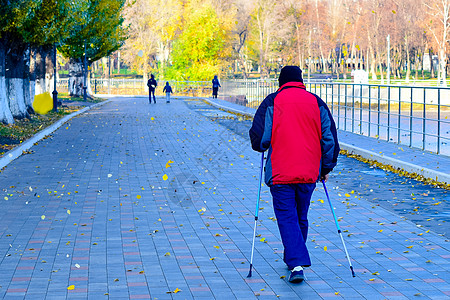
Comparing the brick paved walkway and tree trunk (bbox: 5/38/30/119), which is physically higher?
tree trunk (bbox: 5/38/30/119)

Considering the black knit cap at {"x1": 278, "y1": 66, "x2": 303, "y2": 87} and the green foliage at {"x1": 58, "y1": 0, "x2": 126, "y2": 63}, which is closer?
the black knit cap at {"x1": 278, "y1": 66, "x2": 303, "y2": 87}

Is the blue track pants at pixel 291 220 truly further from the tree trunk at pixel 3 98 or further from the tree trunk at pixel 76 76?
the tree trunk at pixel 76 76

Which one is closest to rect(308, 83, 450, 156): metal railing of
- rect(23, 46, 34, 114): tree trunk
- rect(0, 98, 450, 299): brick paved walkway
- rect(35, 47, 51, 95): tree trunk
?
rect(0, 98, 450, 299): brick paved walkway

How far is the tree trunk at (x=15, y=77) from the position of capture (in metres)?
24.6

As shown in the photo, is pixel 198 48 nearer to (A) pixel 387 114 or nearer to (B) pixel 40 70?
(B) pixel 40 70

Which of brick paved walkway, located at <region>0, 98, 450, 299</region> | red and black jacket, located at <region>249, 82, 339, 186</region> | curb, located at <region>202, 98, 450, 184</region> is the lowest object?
brick paved walkway, located at <region>0, 98, 450, 299</region>

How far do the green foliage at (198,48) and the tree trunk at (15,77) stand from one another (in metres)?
43.6

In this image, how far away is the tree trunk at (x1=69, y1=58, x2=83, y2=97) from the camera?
46219 mm

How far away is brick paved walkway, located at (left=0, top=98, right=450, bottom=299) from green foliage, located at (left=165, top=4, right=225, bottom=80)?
55597mm

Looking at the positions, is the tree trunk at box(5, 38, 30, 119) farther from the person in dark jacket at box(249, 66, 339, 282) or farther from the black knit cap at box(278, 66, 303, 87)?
the person in dark jacket at box(249, 66, 339, 282)

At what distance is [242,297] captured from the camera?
18.6ft

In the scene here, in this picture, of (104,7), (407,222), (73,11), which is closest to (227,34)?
(104,7)

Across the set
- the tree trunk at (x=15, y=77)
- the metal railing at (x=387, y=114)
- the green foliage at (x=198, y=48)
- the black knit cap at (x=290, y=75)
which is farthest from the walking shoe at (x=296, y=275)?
the green foliage at (x=198, y=48)

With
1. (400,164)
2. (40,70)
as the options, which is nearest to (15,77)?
(40,70)
